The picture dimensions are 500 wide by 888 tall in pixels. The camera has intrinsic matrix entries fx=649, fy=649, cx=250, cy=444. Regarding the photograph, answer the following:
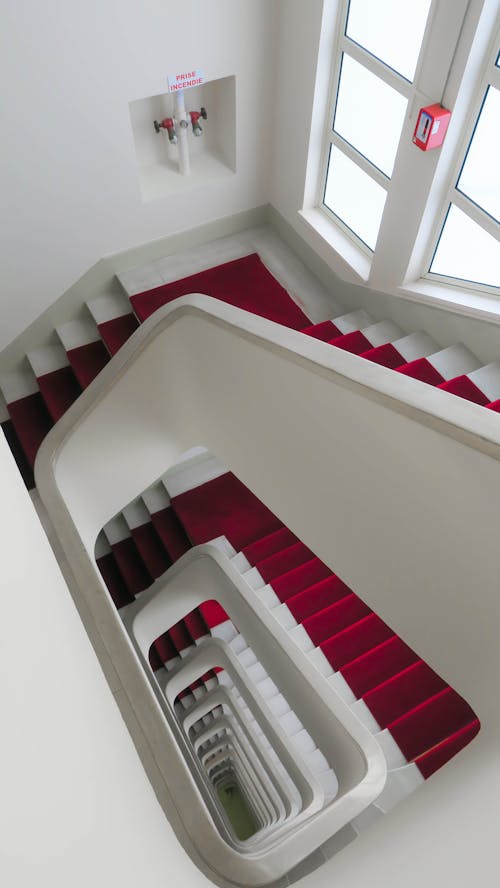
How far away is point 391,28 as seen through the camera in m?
4.78

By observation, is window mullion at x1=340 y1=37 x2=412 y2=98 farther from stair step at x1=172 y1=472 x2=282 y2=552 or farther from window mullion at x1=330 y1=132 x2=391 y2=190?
stair step at x1=172 y1=472 x2=282 y2=552

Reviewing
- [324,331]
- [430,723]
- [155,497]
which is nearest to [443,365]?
[324,331]

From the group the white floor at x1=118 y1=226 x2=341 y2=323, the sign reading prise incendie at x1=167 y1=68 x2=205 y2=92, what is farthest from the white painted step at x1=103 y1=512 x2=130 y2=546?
the sign reading prise incendie at x1=167 y1=68 x2=205 y2=92

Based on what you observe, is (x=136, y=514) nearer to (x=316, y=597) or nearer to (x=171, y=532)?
(x=171, y=532)

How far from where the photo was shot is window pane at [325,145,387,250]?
5.79m

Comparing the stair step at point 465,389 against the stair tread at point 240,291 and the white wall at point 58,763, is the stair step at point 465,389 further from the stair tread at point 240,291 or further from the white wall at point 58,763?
the white wall at point 58,763

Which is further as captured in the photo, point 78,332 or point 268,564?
point 78,332

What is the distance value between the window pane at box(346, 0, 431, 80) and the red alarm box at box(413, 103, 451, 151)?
1.67 ft

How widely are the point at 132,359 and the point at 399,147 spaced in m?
2.62

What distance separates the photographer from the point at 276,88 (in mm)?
6266

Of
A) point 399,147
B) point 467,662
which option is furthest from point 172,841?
point 399,147

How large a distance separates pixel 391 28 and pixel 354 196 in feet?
4.85

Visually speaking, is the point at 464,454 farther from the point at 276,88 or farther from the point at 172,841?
the point at 276,88

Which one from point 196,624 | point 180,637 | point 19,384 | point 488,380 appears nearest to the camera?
point 488,380
